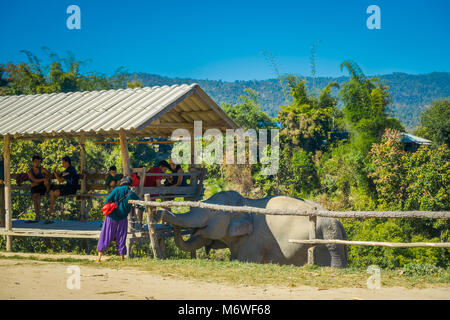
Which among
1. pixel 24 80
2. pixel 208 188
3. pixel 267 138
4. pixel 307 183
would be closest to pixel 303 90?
pixel 267 138

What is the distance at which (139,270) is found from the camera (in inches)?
364

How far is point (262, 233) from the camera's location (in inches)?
477

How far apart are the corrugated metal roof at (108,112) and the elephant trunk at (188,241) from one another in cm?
232

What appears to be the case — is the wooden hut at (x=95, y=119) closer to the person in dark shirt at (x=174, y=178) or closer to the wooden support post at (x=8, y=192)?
the wooden support post at (x=8, y=192)

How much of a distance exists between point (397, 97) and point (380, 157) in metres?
94.7

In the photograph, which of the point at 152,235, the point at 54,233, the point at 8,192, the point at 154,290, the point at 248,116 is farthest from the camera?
the point at 248,116

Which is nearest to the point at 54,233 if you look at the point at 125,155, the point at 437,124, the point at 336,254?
the point at 125,155

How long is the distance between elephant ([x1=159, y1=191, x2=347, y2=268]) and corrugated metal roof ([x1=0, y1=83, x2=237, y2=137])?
2.17 meters

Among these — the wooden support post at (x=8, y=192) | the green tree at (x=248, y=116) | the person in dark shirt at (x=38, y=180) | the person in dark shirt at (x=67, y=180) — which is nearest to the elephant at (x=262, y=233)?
the person in dark shirt at (x=67, y=180)

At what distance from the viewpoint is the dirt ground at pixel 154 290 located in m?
6.87

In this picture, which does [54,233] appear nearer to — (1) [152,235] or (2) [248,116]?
(1) [152,235]

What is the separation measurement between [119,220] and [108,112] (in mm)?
2548

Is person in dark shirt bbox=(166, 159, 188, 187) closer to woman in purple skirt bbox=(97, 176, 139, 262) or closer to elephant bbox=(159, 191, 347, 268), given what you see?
elephant bbox=(159, 191, 347, 268)
